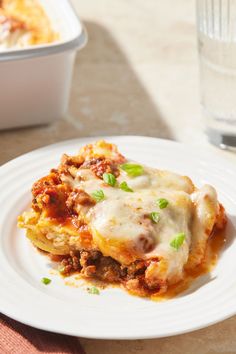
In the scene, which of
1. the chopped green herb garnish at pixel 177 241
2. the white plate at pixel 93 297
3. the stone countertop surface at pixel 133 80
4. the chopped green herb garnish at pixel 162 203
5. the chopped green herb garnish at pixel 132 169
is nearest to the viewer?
the white plate at pixel 93 297

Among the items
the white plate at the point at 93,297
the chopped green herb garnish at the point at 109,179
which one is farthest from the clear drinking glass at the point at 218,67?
the chopped green herb garnish at the point at 109,179

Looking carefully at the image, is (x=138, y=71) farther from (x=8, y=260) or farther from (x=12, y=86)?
(x=8, y=260)

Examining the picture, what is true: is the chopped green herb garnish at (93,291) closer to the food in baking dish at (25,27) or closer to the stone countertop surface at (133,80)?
the stone countertop surface at (133,80)

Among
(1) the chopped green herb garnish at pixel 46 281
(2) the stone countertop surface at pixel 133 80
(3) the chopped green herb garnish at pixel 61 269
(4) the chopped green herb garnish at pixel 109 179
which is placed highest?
(4) the chopped green herb garnish at pixel 109 179

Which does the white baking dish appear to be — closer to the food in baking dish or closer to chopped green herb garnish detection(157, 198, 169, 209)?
the food in baking dish

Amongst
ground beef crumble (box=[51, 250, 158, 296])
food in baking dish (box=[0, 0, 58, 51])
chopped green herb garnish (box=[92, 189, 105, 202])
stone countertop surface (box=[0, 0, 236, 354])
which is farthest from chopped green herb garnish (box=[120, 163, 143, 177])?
food in baking dish (box=[0, 0, 58, 51])

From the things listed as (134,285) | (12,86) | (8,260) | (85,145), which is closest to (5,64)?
(12,86)

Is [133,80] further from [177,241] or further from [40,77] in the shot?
[177,241]
